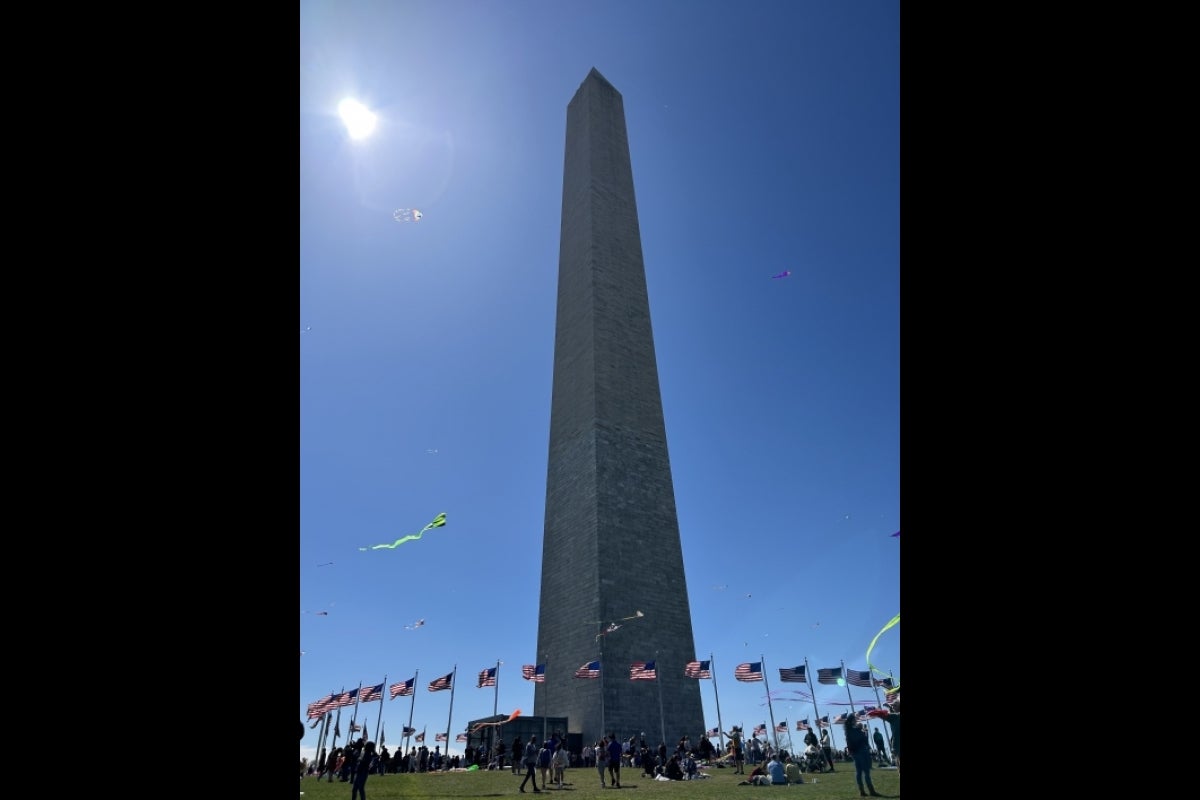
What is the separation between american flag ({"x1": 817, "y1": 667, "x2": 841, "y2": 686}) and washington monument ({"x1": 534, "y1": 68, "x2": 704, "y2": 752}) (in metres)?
5.13

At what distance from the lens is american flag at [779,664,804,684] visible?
2564 cm

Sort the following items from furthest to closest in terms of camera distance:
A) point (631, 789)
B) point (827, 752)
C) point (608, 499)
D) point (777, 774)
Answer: point (608, 499)
point (827, 752)
point (777, 774)
point (631, 789)

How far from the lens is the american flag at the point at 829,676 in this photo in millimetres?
25797

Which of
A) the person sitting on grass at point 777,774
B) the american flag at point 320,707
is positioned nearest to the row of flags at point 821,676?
the person sitting on grass at point 777,774

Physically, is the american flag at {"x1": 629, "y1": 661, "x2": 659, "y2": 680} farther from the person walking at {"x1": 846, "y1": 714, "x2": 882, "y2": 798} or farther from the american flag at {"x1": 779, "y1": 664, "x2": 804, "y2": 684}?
the person walking at {"x1": 846, "y1": 714, "x2": 882, "y2": 798}


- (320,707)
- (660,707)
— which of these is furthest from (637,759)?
(320,707)

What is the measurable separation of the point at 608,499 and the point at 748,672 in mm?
8543

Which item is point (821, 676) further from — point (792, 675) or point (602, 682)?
point (602, 682)

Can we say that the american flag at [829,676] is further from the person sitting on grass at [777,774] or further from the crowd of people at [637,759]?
the person sitting on grass at [777,774]

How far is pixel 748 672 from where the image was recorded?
2419 centimetres
